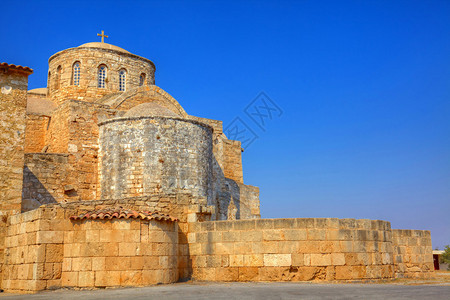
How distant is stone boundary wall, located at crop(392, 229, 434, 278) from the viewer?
12667 mm

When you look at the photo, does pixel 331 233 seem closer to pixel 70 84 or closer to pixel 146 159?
pixel 146 159

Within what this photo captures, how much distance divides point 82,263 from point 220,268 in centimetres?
299

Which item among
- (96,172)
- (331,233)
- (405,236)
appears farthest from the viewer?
(96,172)

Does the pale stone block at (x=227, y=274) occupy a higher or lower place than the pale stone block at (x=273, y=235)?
lower

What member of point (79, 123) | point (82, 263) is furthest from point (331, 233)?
point (79, 123)

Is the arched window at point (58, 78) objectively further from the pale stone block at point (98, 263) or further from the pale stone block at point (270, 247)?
the pale stone block at point (270, 247)

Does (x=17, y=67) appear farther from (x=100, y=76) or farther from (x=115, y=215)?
(x=100, y=76)

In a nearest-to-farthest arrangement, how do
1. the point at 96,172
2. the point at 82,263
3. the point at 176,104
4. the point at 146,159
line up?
1. the point at 82,263
2. the point at 146,159
3. the point at 96,172
4. the point at 176,104

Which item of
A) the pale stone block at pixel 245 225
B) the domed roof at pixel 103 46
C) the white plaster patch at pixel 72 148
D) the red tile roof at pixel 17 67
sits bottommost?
the pale stone block at pixel 245 225

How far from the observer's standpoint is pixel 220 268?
1037 cm

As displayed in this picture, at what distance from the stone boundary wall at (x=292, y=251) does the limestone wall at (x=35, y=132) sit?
11.0 metres

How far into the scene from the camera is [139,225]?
937 cm

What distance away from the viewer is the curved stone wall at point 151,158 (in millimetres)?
15289

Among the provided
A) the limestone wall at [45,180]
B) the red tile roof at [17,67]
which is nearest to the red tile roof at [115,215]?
the red tile roof at [17,67]
